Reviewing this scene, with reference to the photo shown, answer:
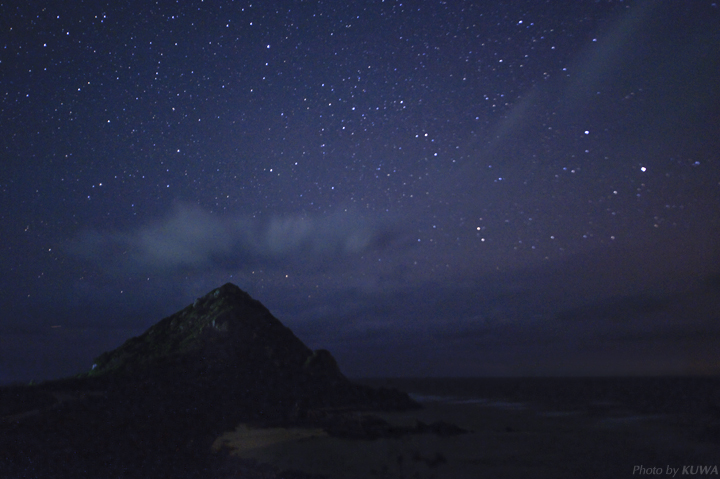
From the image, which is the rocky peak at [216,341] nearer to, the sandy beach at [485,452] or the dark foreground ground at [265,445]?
the dark foreground ground at [265,445]

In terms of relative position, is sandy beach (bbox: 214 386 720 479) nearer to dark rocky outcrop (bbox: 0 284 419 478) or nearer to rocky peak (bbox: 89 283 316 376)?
dark rocky outcrop (bbox: 0 284 419 478)

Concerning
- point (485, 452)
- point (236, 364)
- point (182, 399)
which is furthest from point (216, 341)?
point (485, 452)

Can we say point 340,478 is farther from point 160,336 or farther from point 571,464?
point 160,336

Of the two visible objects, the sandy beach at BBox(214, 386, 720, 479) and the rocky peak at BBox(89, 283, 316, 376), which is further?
the rocky peak at BBox(89, 283, 316, 376)

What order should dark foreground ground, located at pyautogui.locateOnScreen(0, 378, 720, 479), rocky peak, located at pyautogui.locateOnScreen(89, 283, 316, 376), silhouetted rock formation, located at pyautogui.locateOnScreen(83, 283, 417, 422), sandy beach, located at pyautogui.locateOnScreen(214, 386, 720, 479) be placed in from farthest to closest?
rocky peak, located at pyautogui.locateOnScreen(89, 283, 316, 376), silhouetted rock formation, located at pyautogui.locateOnScreen(83, 283, 417, 422), sandy beach, located at pyautogui.locateOnScreen(214, 386, 720, 479), dark foreground ground, located at pyautogui.locateOnScreen(0, 378, 720, 479)

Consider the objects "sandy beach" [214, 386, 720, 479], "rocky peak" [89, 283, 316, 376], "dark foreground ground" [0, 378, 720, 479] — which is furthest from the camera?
"rocky peak" [89, 283, 316, 376]

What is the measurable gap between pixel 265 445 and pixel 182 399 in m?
9.20

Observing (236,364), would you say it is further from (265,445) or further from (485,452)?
(485,452)

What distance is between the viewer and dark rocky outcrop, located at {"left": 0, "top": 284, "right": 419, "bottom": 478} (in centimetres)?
2080

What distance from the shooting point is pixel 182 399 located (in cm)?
3394

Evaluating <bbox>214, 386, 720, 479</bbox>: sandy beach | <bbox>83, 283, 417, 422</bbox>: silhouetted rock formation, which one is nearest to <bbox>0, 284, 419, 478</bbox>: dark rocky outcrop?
<bbox>83, 283, 417, 422</bbox>: silhouetted rock formation

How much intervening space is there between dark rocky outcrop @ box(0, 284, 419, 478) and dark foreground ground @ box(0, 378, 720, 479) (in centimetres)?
14

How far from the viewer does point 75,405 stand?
1121 inches

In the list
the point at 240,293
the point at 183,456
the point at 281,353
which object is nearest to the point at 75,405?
the point at 183,456
